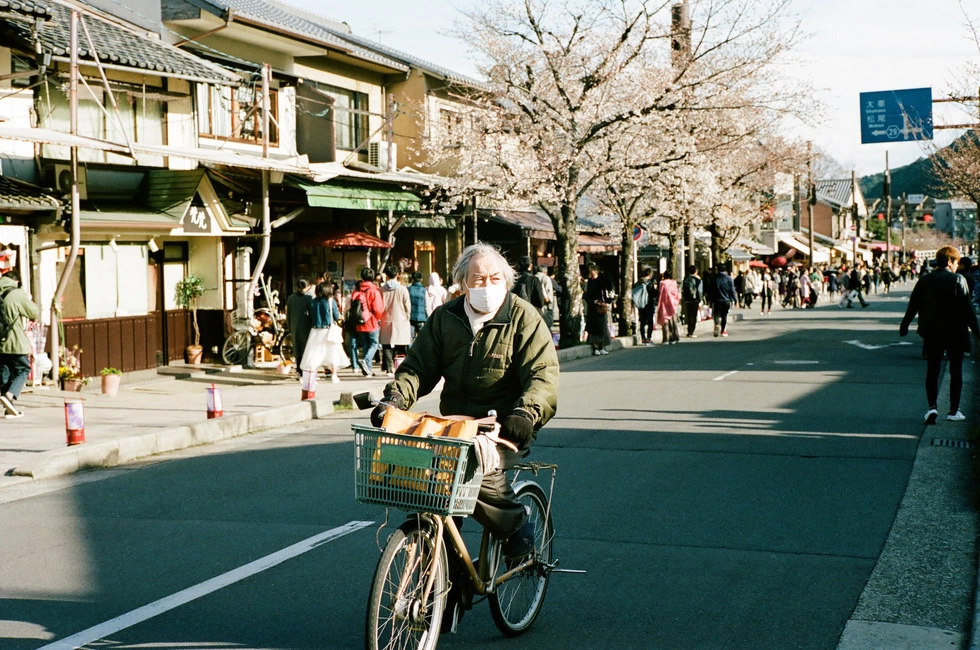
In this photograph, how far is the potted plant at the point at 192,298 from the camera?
19.0 meters

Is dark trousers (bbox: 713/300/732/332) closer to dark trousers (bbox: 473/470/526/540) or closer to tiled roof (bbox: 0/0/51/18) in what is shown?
tiled roof (bbox: 0/0/51/18)

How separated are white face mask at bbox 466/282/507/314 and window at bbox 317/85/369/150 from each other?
793 inches

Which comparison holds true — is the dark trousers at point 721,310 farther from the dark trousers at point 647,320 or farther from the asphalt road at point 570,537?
the asphalt road at point 570,537

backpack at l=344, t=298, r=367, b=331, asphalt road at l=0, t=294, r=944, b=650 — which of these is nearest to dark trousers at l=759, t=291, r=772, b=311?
backpack at l=344, t=298, r=367, b=331

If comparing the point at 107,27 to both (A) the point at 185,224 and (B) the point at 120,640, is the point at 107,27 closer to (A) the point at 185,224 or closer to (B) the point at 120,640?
(A) the point at 185,224

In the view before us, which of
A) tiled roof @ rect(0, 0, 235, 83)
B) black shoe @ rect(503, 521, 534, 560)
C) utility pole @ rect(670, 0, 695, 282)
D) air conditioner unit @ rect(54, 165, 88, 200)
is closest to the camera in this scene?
black shoe @ rect(503, 521, 534, 560)

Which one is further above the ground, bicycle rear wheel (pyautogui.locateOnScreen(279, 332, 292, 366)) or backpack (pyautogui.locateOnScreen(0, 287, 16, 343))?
backpack (pyautogui.locateOnScreen(0, 287, 16, 343))

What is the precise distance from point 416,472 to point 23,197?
12.2m

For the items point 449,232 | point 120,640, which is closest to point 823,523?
point 120,640

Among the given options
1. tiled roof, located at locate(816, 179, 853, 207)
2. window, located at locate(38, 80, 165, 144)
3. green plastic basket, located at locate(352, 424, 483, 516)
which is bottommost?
green plastic basket, located at locate(352, 424, 483, 516)

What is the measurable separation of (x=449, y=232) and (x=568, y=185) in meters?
6.35

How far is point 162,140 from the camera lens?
18125 mm

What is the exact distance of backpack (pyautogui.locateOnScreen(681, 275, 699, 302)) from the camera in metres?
25.9

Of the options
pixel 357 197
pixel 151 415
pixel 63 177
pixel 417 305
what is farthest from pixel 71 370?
pixel 357 197
